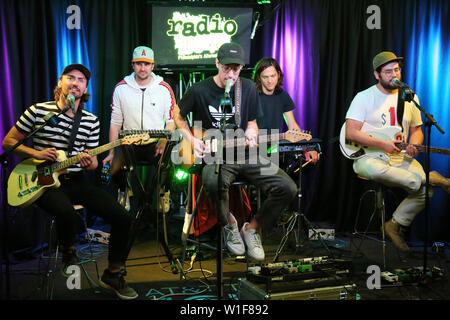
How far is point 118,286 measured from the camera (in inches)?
141

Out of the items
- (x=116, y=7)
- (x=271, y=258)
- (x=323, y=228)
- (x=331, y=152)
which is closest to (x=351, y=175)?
(x=331, y=152)

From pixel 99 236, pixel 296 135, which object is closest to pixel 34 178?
pixel 99 236

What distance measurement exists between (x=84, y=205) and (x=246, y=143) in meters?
1.52

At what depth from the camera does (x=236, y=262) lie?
463cm

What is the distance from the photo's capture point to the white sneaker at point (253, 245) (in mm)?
3641

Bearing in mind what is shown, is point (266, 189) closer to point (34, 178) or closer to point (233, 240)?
point (233, 240)

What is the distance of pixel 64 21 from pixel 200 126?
9.12 feet

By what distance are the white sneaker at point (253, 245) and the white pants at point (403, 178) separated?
65.5 inches

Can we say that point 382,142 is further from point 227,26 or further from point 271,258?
point 227,26

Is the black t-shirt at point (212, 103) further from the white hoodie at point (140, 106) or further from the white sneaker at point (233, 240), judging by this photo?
the white hoodie at point (140, 106)

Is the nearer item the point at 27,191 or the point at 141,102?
the point at 27,191

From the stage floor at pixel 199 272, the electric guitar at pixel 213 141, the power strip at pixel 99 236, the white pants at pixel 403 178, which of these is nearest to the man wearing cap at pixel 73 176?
the stage floor at pixel 199 272

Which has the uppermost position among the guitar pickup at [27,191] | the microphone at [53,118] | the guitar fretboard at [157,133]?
the microphone at [53,118]

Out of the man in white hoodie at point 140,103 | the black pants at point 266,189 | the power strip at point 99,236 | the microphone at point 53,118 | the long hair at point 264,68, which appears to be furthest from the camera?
the power strip at point 99,236
